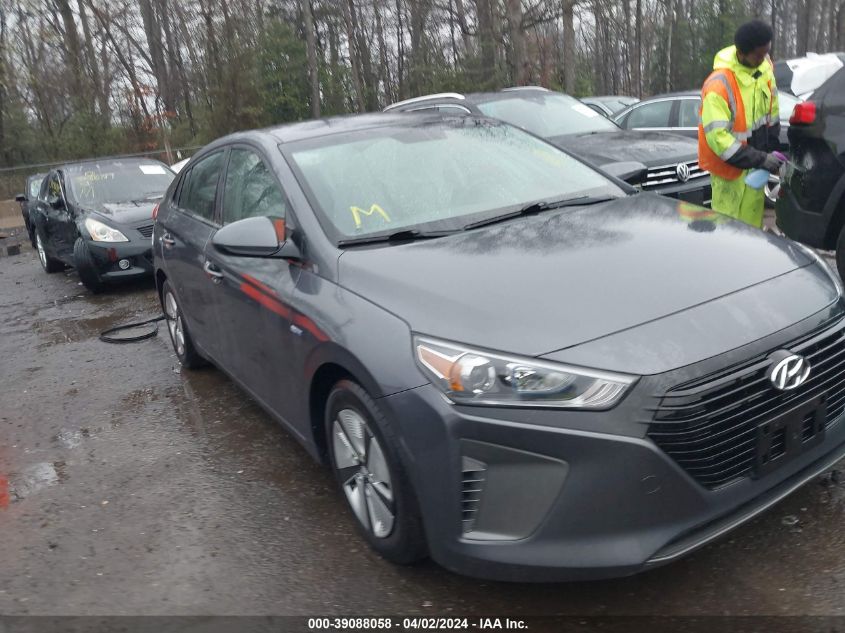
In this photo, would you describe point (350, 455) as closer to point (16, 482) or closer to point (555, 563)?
point (555, 563)

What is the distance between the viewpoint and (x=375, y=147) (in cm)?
407

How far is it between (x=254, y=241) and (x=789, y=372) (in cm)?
214

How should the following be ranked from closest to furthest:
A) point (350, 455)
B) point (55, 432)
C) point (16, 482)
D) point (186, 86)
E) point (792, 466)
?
point (792, 466), point (350, 455), point (16, 482), point (55, 432), point (186, 86)

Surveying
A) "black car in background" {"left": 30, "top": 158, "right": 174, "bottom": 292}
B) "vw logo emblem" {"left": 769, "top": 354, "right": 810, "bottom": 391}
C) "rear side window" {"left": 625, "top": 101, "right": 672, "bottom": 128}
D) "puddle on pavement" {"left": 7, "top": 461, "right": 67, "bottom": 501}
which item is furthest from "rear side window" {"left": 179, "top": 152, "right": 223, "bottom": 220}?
"rear side window" {"left": 625, "top": 101, "right": 672, "bottom": 128}

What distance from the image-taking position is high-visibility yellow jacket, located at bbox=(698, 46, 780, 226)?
493cm

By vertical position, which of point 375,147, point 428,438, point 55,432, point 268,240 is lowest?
point 55,432

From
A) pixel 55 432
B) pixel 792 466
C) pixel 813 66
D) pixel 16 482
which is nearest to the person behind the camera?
pixel 792 466

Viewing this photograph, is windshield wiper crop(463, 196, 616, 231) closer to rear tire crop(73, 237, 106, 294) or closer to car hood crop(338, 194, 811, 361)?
car hood crop(338, 194, 811, 361)

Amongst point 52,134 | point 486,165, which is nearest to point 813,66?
point 486,165

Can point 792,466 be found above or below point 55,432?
above

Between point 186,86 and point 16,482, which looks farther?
point 186,86

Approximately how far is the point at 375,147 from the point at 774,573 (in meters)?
2.54

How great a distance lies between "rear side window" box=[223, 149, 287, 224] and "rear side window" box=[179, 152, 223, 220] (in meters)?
0.25

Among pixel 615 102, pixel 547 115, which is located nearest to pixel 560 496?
pixel 547 115
